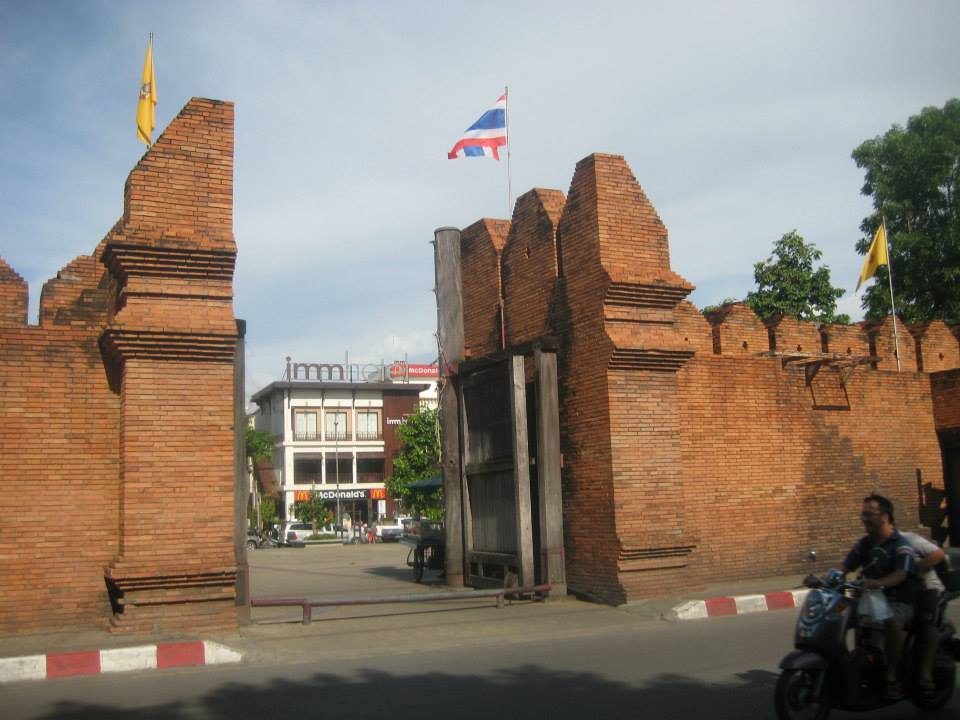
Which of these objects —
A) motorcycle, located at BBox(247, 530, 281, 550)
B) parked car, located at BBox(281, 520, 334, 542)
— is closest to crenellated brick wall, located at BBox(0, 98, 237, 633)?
motorcycle, located at BBox(247, 530, 281, 550)

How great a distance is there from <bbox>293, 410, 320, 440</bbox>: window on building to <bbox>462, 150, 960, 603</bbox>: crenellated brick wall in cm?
5046

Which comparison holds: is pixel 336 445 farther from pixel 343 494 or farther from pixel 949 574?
pixel 949 574

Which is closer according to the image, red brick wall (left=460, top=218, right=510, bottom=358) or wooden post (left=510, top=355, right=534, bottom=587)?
wooden post (left=510, top=355, right=534, bottom=587)

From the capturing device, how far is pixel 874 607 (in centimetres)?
612

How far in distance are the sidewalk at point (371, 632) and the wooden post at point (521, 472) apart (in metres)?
0.61

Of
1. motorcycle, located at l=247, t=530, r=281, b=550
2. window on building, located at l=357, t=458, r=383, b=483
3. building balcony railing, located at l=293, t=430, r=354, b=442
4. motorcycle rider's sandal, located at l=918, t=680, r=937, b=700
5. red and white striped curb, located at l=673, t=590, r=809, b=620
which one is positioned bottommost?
motorcycle, located at l=247, t=530, r=281, b=550

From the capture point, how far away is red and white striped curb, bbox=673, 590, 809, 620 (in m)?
11.7

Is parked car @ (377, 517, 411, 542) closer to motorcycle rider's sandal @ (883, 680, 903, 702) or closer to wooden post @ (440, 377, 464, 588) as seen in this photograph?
wooden post @ (440, 377, 464, 588)

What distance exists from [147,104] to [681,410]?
27.2 feet

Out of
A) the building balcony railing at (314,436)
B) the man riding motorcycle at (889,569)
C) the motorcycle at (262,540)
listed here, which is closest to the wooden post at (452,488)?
the man riding motorcycle at (889,569)

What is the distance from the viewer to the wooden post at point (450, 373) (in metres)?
15.8

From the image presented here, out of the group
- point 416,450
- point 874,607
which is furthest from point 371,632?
point 416,450

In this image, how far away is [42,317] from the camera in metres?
11.2

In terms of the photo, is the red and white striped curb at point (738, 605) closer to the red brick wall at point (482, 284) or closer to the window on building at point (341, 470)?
the red brick wall at point (482, 284)
